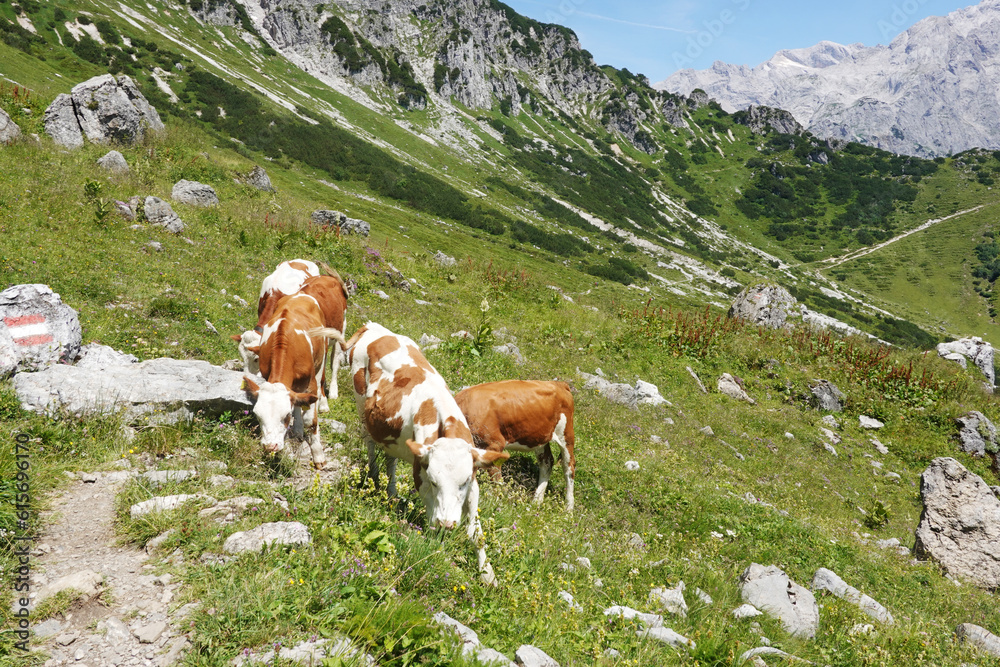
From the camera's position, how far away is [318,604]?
3.82 metres

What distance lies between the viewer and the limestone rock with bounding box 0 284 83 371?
702 cm

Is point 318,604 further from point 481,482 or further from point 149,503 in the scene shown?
point 481,482

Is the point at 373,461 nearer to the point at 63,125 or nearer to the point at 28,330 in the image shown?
the point at 28,330

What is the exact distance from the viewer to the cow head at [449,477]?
17.0 feet

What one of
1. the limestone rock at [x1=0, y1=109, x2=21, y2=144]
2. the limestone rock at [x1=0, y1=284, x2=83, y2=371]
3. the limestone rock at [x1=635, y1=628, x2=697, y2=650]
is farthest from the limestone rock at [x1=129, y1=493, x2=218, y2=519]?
the limestone rock at [x1=0, y1=109, x2=21, y2=144]

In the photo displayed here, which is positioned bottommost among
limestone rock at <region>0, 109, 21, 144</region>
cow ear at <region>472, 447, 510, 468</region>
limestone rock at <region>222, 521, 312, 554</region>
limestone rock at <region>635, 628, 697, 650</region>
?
limestone rock at <region>0, 109, 21, 144</region>

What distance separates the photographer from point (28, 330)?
7250 mm

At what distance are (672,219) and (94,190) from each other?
176 metres

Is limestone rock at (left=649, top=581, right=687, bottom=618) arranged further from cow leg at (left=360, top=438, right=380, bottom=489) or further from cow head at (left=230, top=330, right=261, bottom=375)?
cow head at (left=230, top=330, right=261, bottom=375)

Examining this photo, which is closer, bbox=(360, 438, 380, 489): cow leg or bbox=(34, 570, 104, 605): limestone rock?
bbox=(34, 570, 104, 605): limestone rock

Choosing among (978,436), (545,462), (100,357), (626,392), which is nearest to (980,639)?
(545,462)

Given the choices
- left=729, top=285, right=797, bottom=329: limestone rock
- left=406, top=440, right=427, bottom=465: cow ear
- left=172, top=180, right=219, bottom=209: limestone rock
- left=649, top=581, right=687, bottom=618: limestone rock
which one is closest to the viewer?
left=406, top=440, right=427, bottom=465: cow ear

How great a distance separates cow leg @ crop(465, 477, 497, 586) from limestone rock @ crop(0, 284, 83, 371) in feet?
22.0

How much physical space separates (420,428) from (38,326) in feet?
21.1
